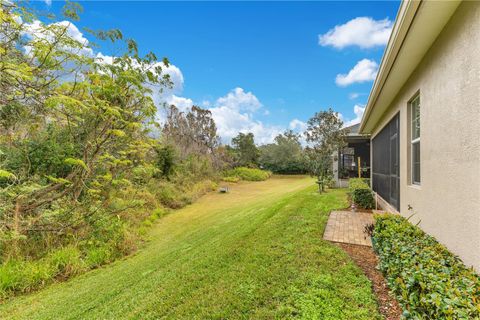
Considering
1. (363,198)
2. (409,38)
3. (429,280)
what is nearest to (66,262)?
(429,280)

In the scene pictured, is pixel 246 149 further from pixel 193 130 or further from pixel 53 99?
pixel 53 99

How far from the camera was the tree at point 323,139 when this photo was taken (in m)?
13.2

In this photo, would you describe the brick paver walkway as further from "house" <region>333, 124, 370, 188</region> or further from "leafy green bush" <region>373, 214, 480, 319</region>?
"house" <region>333, 124, 370, 188</region>

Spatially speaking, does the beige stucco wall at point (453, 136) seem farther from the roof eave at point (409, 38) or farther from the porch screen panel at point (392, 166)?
the porch screen panel at point (392, 166)

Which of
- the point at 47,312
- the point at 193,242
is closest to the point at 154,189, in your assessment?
the point at 193,242

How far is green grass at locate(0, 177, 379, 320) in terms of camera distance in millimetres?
2723

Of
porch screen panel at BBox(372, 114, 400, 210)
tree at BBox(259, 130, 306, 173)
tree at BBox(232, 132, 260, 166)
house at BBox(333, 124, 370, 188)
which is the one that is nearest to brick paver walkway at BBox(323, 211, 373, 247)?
porch screen panel at BBox(372, 114, 400, 210)

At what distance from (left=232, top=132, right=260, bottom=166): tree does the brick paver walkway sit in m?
20.3

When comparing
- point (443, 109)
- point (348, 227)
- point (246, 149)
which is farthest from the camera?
point (246, 149)

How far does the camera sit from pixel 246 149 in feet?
93.1

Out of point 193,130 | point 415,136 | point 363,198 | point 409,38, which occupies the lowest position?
point 363,198

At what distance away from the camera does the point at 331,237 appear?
16.4 feet

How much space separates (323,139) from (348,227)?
8.53 metres

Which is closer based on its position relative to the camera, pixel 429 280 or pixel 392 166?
pixel 429 280
